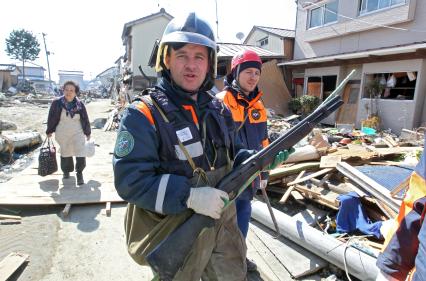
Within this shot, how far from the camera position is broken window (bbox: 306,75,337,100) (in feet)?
49.3

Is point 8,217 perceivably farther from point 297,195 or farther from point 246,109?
point 297,195

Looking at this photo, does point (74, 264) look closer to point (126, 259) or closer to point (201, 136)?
point (126, 259)

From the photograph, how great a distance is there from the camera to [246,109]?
9.92 ft

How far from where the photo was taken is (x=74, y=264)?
3.22 m

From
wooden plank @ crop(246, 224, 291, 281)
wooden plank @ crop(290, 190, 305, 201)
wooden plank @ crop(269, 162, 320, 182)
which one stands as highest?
wooden plank @ crop(269, 162, 320, 182)

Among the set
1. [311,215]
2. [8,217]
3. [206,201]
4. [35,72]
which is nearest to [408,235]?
[206,201]

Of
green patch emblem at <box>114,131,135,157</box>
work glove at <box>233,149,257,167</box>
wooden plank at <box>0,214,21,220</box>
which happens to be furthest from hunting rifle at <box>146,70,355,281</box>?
wooden plank at <box>0,214,21,220</box>

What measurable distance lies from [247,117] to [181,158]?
5.11 feet

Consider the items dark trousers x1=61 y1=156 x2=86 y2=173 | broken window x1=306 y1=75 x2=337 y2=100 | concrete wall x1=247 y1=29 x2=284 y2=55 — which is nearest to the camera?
dark trousers x1=61 y1=156 x2=86 y2=173

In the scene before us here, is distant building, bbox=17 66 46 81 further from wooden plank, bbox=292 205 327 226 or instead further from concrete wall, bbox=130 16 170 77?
wooden plank, bbox=292 205 327 226

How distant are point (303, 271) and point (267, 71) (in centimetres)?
1496

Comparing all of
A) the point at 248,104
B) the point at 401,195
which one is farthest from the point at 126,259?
the point at 401,195

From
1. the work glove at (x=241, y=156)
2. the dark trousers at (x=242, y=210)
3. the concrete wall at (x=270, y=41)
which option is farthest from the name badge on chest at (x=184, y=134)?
the concrete wall at (x=270, y=41)

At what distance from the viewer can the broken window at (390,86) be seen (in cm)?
1147
